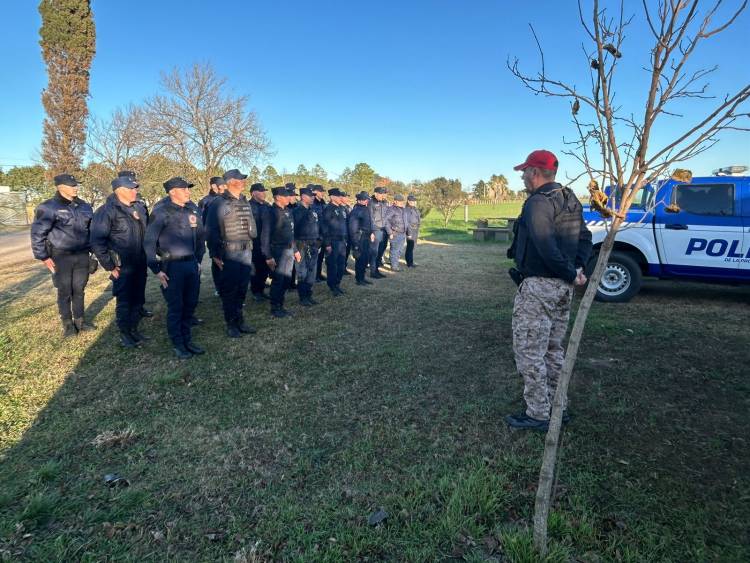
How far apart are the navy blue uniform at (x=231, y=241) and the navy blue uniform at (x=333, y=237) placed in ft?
7.98

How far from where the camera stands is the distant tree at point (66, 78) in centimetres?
1859

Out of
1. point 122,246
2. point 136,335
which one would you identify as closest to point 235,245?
point 122,246

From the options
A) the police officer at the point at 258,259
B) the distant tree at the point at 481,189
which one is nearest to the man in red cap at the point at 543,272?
the police officer at the point at 258,259

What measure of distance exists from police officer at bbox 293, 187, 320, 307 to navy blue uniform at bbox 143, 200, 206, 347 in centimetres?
232

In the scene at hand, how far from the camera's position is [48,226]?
487 cm

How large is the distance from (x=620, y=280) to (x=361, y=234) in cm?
487

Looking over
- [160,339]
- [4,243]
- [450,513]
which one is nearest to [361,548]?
[450,513]

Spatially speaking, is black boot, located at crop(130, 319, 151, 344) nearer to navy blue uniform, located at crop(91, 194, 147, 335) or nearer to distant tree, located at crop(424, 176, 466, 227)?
navy blue uniform, located at crop(91, 194, 147, 335)

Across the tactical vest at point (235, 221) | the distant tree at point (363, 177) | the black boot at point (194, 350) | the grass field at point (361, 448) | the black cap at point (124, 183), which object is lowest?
the grass field at point (361, 448)

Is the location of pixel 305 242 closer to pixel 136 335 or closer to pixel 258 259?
pixel 258 259

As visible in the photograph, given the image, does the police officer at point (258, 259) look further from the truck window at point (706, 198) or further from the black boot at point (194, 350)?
the truck window at point (706, 198)

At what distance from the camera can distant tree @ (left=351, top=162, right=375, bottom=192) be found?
38.9 meters

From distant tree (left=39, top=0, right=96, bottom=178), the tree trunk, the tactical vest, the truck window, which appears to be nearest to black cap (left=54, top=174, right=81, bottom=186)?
the tactical vest

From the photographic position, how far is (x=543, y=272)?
2965mm
